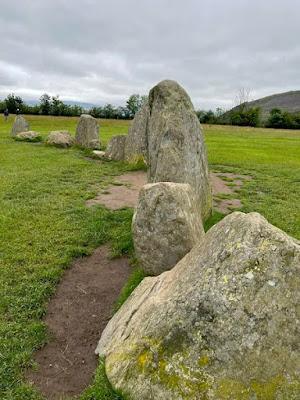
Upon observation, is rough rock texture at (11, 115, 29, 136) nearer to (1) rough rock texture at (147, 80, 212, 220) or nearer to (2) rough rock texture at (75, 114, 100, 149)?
(2) rough rock texture at (75, 114, 100, 149)

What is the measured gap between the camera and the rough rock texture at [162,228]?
8.27m

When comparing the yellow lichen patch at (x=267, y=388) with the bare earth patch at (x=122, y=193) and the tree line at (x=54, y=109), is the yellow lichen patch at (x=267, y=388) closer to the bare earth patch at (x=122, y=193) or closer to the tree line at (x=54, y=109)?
the bare earth patch at (x=122, y=193)

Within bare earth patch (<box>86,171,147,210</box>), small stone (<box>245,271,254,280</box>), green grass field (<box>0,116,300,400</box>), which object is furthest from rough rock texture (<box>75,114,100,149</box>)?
small stone (<box>245,271,254,280</box>)

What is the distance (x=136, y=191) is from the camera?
16.4 metres

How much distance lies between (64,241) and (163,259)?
3495 mm

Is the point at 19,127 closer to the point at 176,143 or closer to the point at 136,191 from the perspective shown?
the point at 136,191

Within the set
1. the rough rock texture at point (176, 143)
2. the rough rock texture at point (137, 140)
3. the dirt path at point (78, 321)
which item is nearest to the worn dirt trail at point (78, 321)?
the dirt path at point (78, 321)

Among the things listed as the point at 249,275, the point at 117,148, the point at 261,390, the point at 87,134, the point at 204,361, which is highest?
the point at 249,275

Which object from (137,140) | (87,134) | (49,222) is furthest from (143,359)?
(87,134)

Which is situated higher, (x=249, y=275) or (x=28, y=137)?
(x=249, y=275)

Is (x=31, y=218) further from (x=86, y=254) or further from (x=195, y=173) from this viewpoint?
(x=195, y=173)

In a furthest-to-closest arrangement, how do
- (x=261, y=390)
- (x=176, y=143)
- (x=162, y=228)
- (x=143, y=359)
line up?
1. (x=176, y=143)
2. (x=162, y=228)
3. (x=143, y=359)
4. (x=261, y=390)

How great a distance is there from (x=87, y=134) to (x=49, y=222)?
16.7 meters

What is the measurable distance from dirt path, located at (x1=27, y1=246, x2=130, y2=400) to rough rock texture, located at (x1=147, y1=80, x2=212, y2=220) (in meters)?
3.04
